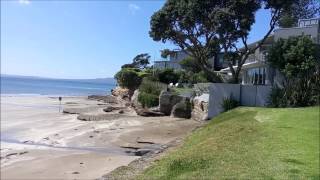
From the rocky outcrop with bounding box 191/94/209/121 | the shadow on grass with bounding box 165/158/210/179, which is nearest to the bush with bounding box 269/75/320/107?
the rocky outcrop with bounding box 191/94/209/121


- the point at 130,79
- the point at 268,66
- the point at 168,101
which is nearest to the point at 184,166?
the point at 268,66

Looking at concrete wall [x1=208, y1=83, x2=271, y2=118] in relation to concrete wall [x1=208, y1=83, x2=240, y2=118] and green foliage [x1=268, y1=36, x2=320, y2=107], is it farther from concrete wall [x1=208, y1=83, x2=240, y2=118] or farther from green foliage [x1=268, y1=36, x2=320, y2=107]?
green foliage [x1=268, y1=36, x2=320, y2=107]

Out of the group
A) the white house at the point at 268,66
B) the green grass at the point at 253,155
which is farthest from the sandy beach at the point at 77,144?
the white house at the point at 268,66

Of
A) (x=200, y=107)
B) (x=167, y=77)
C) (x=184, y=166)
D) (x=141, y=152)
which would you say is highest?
(x=167, y=77)

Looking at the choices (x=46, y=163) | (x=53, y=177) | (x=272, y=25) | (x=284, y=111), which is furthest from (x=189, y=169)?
(x=272, y=25)

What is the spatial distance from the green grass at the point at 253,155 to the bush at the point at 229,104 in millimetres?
10738

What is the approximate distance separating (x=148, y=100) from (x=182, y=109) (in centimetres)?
948

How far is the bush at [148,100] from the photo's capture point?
46938mm

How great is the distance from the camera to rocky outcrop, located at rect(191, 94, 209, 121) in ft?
112

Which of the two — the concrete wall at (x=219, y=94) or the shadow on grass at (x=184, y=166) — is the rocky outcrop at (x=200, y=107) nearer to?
the concrete wall at (x=219, y=94)

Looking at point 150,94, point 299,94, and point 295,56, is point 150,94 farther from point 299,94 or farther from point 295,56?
point 299,94

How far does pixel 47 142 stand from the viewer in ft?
91.2

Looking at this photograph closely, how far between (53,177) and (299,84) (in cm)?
1625

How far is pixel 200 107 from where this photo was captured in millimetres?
35625
